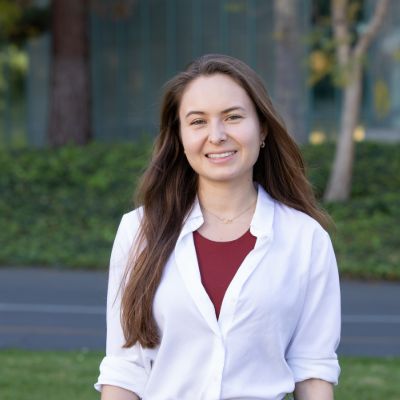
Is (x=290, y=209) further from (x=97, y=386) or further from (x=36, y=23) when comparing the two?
(x=36, y=23)

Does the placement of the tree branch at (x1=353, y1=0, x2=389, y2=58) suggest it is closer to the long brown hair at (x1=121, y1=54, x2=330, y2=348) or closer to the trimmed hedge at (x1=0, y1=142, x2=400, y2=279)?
the trimmed hedge at (x1=0, y1=142, x2=400, y2=279)

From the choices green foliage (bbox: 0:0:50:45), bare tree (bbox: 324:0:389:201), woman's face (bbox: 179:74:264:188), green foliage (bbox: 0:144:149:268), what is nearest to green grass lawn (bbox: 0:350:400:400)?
woman's face (bbox: 179:74:264:188)

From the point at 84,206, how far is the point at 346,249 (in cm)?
457

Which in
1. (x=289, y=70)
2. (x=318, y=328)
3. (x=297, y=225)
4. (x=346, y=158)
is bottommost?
(x=346, y=158)

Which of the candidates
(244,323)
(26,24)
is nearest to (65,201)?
(26,24)

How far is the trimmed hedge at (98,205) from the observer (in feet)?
43.8

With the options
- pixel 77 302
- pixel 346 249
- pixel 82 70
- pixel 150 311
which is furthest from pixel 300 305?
pixel 82 70

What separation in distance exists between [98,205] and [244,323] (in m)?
13.3

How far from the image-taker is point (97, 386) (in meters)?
3.05

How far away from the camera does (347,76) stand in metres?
15.1

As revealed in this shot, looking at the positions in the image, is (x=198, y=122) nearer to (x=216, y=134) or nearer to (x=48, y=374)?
(x=216, y=134)

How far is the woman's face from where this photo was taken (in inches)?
118

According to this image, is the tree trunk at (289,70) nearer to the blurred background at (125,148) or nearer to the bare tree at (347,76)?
the blurred background at (125,148)

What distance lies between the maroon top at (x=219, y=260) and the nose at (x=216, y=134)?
0.89ft
